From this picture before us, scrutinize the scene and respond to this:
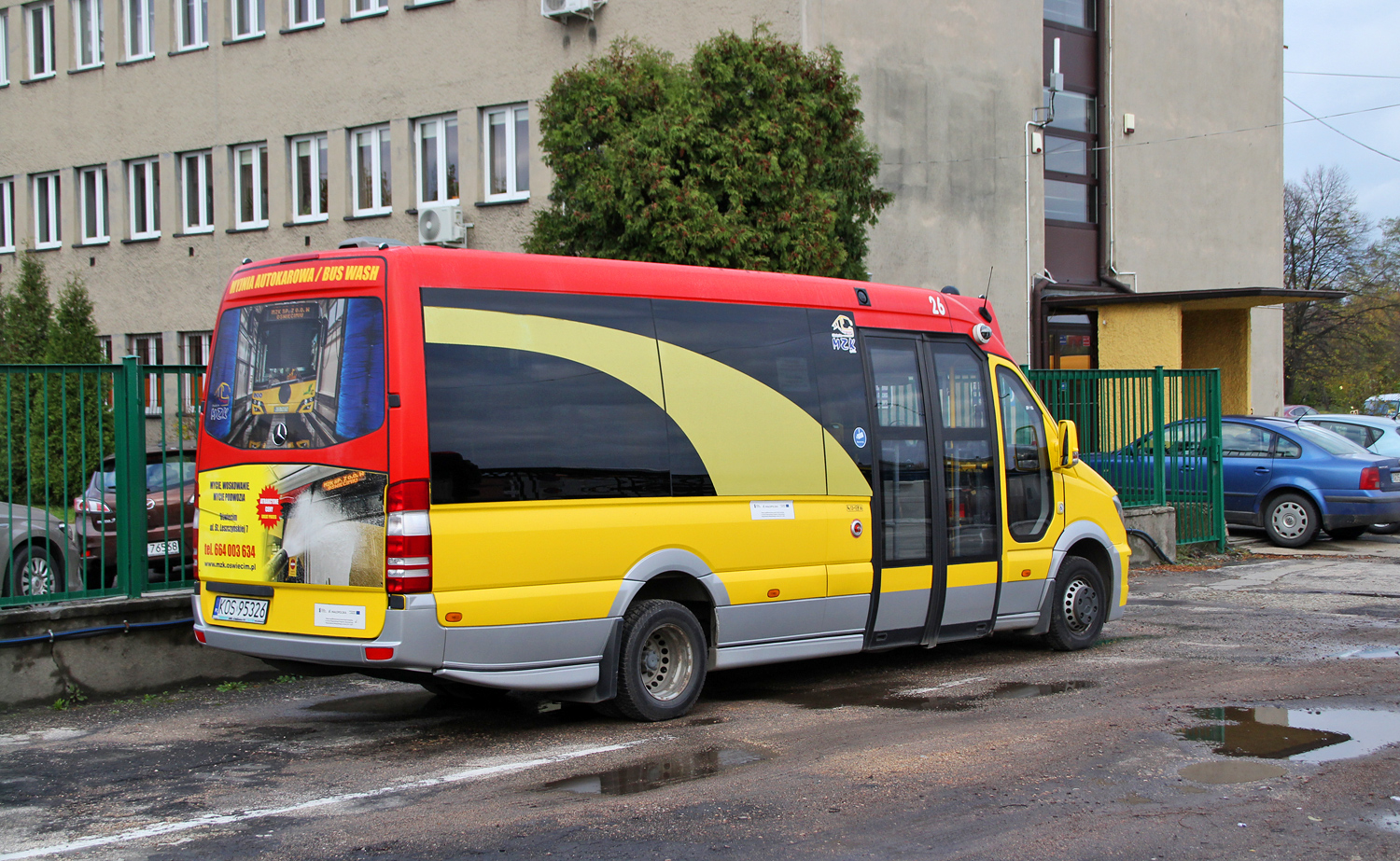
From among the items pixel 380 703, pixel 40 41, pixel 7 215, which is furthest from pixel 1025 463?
pixel 7 215

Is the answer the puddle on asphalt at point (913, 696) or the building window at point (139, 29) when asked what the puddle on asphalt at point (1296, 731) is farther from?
the building window at point (139, 29)

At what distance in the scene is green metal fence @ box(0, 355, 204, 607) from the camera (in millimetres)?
8312

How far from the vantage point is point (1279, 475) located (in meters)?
17.7

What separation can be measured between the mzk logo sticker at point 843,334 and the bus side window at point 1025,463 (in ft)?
5.09

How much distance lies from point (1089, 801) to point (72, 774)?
187 inches

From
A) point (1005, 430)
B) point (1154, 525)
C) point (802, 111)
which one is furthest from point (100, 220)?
point (1005, 430)

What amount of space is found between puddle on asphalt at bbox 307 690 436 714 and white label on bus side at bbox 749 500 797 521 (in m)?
2.39

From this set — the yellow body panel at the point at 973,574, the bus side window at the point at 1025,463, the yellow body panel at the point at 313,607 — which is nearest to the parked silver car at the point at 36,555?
the yellow body panel at the point at 313,607

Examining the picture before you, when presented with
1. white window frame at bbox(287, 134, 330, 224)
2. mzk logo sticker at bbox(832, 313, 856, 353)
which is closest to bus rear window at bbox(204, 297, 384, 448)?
mzk logo sticker at bbox(832, 313, 856, 353)

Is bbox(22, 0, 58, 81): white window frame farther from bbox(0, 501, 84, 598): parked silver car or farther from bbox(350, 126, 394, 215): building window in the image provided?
bbox(0, 501, 84, 598): parked silver car

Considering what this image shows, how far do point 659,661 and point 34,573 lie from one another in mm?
3997

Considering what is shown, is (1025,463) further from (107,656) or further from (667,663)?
(107,656)

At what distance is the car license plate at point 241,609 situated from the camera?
7.03m

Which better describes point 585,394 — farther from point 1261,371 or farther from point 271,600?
point 1261,371
